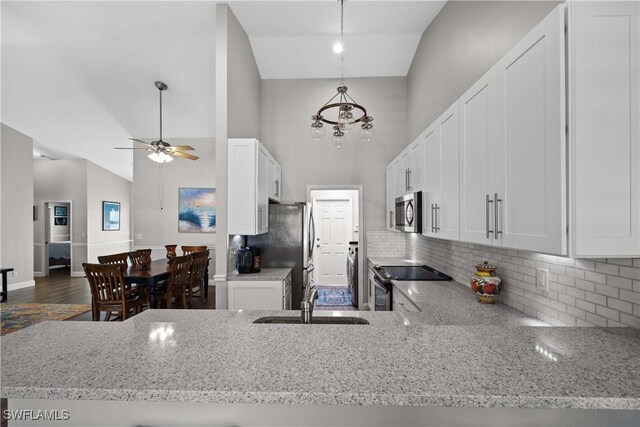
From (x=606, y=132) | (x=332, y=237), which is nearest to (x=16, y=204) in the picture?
(x=332, y=237)

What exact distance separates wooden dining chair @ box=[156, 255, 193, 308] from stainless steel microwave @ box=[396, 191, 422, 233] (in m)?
2.91

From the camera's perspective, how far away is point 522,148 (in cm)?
125

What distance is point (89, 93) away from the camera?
4.84m

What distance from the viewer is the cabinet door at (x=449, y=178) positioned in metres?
1.93

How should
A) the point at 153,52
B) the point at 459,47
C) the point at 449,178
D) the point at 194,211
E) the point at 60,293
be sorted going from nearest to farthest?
1. the point at 449,178
2. the point at 459,47
3. the point at 153,52
4. the point at 60,293
5. the point at 194,211

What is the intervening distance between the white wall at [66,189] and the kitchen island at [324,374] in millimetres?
8246

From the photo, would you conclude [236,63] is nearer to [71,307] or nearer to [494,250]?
[494,250]

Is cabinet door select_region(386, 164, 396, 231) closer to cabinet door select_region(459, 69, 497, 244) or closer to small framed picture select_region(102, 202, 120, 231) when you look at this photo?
Result: cabinet door select_region(459, 69, 497, 244)

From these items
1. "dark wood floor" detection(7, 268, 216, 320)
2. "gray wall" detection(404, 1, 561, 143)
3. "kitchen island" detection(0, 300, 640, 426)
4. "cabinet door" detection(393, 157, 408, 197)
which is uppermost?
"gray wall" detection(404, 1, 561, 143)

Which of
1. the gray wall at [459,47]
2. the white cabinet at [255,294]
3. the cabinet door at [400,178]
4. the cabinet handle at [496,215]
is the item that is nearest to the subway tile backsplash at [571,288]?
the cabinet handle at [496,215]

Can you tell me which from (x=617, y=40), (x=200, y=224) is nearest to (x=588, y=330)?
(x=617, y=40)

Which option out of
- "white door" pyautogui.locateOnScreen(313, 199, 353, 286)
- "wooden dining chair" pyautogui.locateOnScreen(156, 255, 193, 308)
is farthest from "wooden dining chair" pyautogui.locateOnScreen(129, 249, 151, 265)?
"white door" pyautogui.locateOnScreen(313, 199, 353, 286)

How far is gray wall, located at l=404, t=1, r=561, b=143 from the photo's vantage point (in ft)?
6.09

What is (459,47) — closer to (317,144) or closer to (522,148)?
(522,148)
